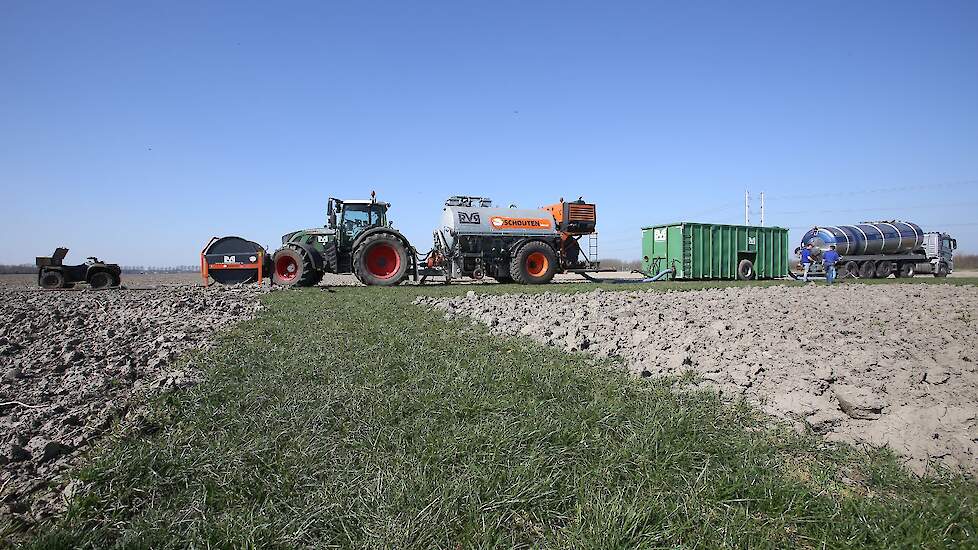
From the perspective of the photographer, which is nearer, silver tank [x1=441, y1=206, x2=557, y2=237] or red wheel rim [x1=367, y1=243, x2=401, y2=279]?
red wheel rim [x1=367, y1=243, x2=401, y2=279]

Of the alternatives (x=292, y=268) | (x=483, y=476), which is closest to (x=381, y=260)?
(x=292, y=268)

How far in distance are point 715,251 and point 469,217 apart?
482 inches

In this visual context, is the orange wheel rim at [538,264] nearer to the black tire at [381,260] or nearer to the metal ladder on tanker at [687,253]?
the black tire at [381,260]

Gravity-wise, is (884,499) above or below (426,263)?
below

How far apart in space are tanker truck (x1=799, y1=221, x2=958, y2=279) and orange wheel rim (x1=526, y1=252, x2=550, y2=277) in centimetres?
1421

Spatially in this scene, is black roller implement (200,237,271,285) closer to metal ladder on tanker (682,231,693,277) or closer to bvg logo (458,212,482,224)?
bvg logo (458,212,482,224)

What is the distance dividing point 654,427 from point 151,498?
2609mm

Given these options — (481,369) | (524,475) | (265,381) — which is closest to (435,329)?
(481,369)

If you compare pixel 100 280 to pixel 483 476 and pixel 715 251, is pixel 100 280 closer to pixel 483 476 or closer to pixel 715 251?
pixel 483 476

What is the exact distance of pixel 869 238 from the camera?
24.1 m

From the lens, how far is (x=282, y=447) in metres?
2.79

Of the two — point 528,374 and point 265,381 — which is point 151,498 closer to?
point 265,381

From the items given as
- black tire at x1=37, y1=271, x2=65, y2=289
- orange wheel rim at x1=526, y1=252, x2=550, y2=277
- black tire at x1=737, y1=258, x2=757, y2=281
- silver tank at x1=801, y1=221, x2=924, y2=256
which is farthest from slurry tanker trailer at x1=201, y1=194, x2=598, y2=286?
silver tank at x1=801, y1=221, x2=924, y2=256

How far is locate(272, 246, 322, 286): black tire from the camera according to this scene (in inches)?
594
